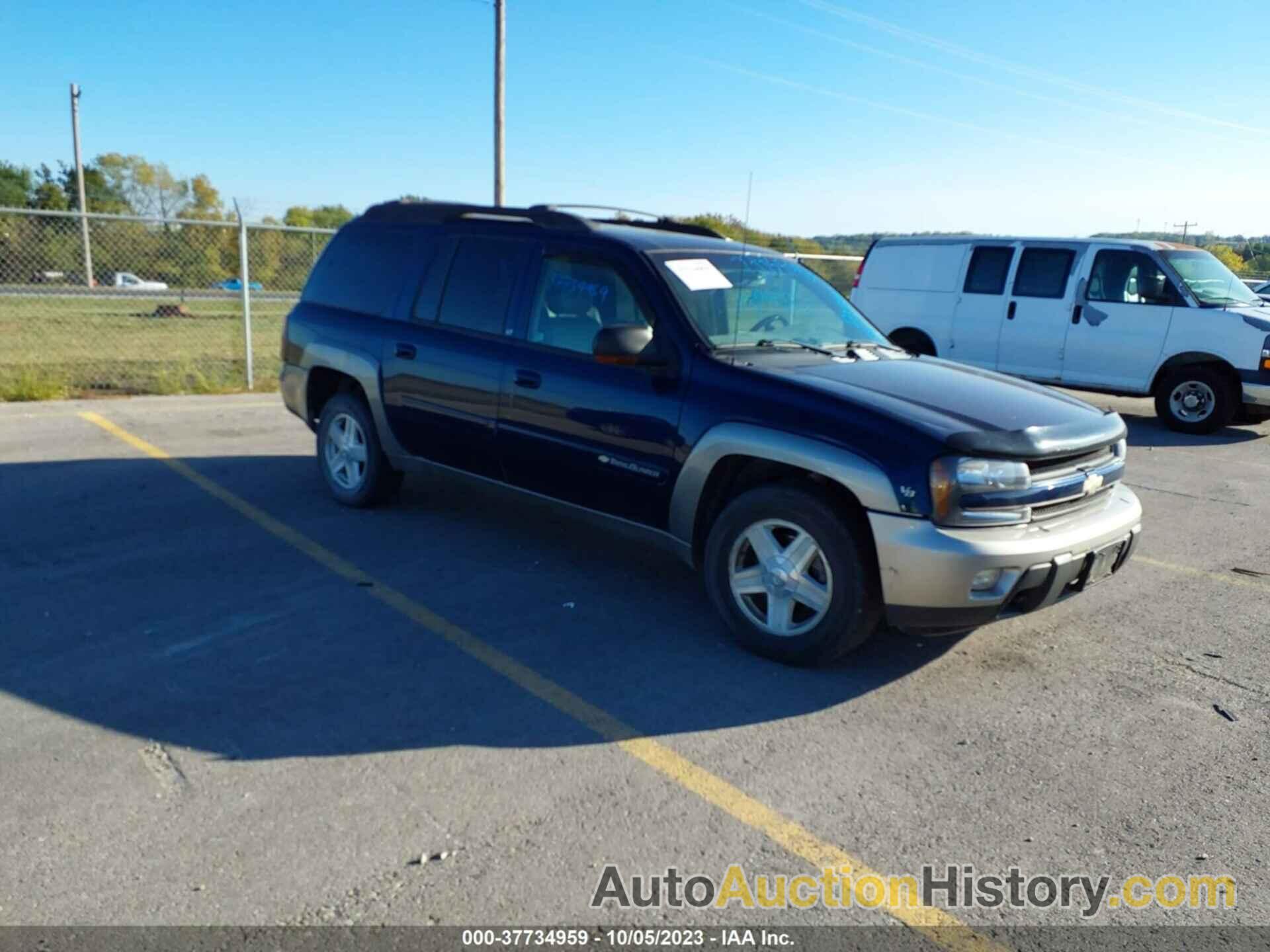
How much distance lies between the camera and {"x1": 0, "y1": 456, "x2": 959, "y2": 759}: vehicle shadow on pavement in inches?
151

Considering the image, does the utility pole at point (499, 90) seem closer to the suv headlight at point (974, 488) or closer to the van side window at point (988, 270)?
the van side window at point (988, 270)

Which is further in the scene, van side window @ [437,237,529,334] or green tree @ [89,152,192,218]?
green tree @ [89,152,192,218]

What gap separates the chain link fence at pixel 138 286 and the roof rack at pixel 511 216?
5.88 metres

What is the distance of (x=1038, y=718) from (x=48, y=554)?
5.00 metres

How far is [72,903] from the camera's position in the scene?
9.04 ft

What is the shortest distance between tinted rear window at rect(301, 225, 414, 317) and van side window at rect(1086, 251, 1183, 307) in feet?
27.1

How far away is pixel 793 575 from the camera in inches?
171

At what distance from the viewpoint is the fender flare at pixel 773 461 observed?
4062 millimetres

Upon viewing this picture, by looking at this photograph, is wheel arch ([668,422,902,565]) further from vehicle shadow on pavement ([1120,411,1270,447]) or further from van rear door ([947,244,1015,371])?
van rear door ([947,244,1015,371])

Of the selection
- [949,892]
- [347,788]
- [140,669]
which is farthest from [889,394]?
[140,669]

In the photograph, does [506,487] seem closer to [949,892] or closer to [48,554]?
[48,554]

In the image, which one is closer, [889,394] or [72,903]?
[72,903]

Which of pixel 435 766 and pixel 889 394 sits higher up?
pixel 889 394

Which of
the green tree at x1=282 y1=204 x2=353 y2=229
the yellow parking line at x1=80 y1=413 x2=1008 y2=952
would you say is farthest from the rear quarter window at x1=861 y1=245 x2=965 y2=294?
the green tree at x1=282 y1=204 x2=353 y2=229
